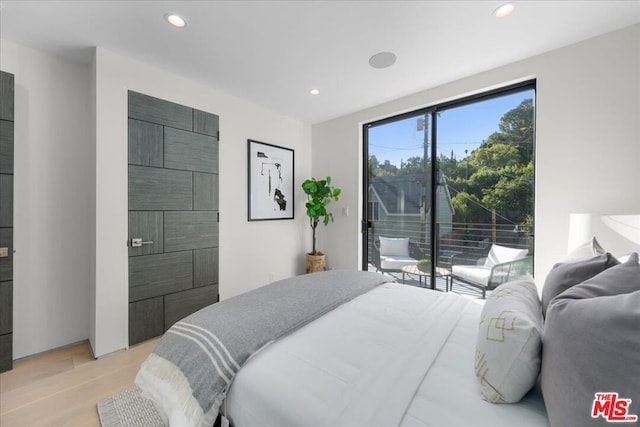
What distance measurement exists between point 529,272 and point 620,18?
80.6 inches

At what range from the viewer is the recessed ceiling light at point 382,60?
221 cm

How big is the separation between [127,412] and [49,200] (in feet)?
6.17

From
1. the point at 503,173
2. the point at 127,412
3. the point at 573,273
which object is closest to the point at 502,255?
the point at 503,173

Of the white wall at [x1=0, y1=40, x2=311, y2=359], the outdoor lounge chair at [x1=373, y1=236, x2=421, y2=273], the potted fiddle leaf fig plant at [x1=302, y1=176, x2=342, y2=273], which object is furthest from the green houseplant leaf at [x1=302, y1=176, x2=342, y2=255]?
the white wall at [x1=0, y1=40, x2=311, y2=359]

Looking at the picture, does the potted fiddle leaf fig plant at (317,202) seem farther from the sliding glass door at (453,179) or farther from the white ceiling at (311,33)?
the white ceiling at (311,33)

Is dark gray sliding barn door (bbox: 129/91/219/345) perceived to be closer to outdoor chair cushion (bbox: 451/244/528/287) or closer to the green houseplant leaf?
the green houseplant leaf

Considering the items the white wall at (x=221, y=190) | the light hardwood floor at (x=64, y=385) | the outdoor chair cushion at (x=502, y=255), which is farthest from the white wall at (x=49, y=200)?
the outdoor chair cushion at (x=502, y=255)

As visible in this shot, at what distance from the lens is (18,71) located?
80.4 inches

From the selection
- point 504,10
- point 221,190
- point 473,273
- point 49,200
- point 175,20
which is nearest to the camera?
point 504,10

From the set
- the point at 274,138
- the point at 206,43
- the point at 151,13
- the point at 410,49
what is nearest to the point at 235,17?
the point at 206,43

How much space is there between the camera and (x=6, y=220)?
1.92 metres

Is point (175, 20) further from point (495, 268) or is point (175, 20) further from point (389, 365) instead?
point (495, 268)

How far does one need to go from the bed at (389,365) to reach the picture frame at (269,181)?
6.60 feet

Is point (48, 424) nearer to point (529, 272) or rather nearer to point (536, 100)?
point (529, 272)
